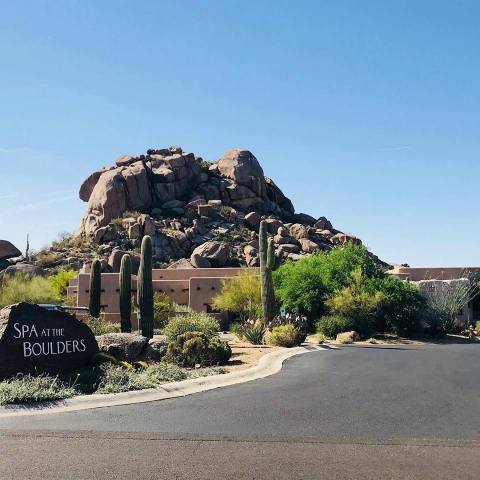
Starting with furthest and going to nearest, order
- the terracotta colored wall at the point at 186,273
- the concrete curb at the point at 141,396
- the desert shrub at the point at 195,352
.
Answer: the terracotta colored wall at the point at 186,273 → the desert shrub at the point at 195,352 → the concrete curb at the point at 141,396

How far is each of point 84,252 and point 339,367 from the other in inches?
2448

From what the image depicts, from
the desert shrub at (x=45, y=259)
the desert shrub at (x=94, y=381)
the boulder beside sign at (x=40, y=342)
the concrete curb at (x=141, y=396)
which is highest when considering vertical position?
the desert shrub at (x=45, y=259)

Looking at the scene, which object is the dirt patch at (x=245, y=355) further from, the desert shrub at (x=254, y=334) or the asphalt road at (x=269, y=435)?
the asphalt road at (x=269, y=435)

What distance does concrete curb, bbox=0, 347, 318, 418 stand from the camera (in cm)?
1103

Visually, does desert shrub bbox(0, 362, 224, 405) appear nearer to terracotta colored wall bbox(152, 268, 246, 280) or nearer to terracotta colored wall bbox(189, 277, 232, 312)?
terracotta colored wall bbox(189, 277, 232, 312)

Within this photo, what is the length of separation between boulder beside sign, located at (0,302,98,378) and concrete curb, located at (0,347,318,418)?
255cm

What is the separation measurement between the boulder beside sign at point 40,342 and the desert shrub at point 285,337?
10.4 m

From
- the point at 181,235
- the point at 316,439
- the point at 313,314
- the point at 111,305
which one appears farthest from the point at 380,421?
the point at 181,235

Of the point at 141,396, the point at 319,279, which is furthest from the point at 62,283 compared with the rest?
the point at 141,396

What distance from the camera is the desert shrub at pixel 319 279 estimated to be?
1388 inches

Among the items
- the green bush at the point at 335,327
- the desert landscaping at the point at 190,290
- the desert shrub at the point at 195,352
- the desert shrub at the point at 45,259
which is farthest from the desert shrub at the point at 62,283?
the desert shrub at the point at 195,352

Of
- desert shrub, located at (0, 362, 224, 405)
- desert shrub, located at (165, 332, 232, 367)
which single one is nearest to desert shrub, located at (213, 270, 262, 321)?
desert shrub, located at (165, 332, 232, 367)

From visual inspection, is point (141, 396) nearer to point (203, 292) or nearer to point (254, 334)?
point (254, 334)

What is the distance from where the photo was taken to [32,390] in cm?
1191
